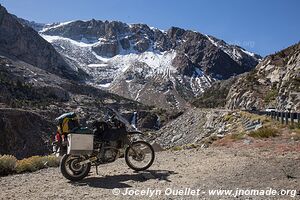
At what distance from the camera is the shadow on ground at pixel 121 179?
395 inches

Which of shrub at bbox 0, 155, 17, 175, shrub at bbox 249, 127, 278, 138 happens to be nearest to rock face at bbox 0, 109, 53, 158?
shrub at bbox 249, 127, 278, 138

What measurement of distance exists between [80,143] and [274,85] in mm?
52294

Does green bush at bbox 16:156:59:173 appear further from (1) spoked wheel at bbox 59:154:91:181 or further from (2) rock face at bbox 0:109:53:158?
(2) rock face at bbox 0:109:53:158

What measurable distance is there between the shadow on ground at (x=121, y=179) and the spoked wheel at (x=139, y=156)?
355mm

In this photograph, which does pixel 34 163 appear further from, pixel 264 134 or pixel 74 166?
pixel 264 134

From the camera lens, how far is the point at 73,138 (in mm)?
10711

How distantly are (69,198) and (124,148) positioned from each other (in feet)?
10.2

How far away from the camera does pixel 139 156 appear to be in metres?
11.8

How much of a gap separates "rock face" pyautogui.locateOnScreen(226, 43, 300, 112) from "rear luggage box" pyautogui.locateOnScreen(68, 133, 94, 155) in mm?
35788

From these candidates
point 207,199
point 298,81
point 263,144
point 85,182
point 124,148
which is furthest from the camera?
point 298,81

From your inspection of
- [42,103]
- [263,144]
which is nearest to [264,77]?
[263,144]

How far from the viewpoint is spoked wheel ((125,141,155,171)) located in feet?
38.5

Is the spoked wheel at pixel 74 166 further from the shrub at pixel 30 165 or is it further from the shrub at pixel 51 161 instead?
the shrub at pixel 51 161

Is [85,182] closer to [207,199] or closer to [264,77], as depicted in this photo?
[207,199]
